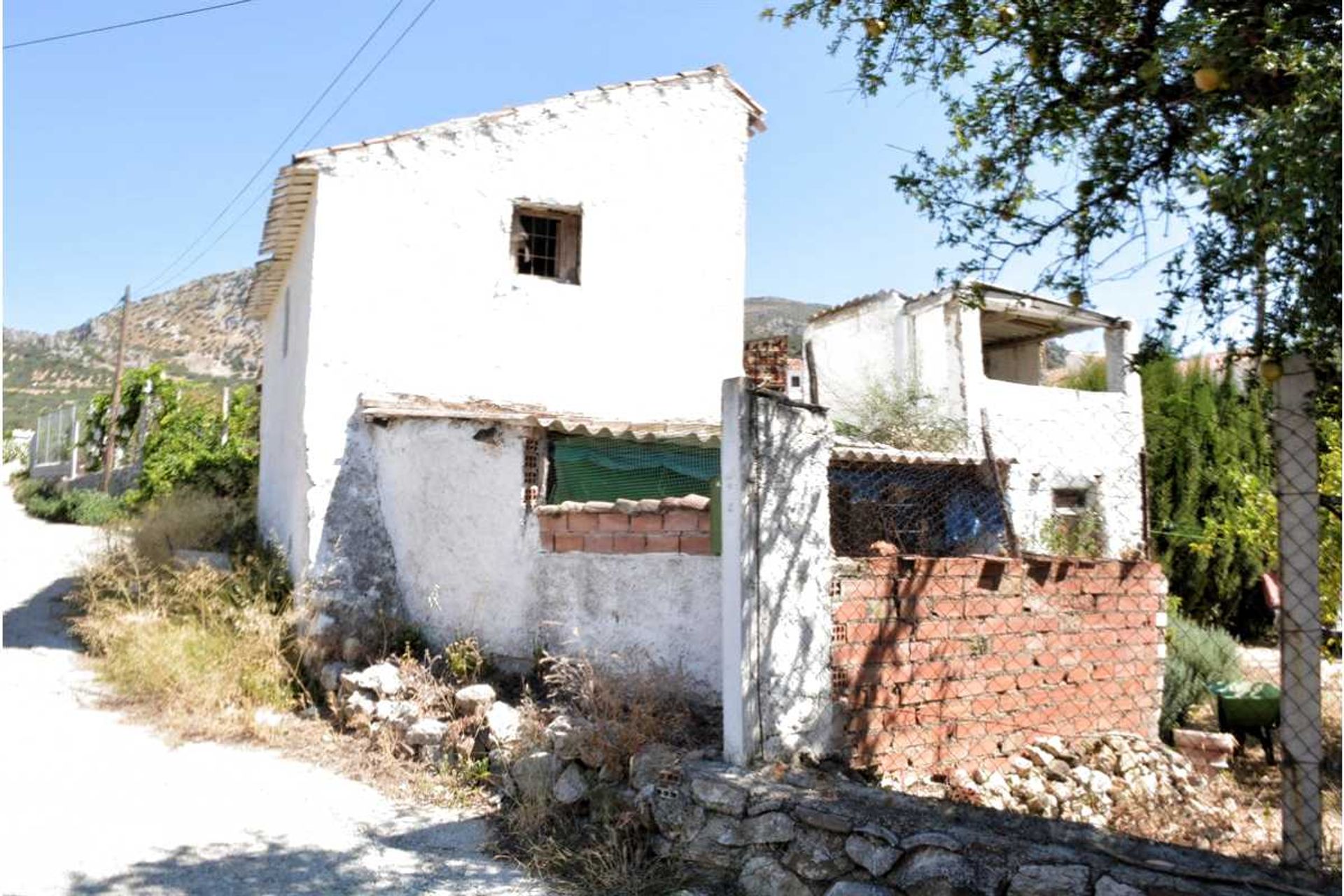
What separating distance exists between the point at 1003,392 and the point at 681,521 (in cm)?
949

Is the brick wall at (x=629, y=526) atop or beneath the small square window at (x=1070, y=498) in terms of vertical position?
beneath

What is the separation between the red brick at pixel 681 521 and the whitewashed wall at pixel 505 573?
19 cm

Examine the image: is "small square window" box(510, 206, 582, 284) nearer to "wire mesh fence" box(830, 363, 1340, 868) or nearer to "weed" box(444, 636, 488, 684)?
"wire mesh fence" box(830, 363, 1340, 868)

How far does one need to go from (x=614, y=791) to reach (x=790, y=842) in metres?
1.18

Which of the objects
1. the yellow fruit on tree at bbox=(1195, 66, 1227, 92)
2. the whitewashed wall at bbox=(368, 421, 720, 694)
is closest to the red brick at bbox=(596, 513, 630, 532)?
the whitewashed wall at bbox=(368, 421, 720, 694)

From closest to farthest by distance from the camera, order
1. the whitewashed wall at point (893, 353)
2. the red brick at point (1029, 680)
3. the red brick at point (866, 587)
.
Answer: the red brick at point (866, 587), the red brick at point (1029, 680), the whitewashed wall at point (893, 353)

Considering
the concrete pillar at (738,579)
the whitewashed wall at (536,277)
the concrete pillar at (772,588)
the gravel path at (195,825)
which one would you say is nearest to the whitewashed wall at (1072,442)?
the whitewashed wall at (536,277)

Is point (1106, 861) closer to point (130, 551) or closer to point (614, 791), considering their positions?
point (614, 791)

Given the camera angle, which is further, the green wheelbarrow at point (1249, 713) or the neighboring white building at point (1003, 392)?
the neighboring white building at point (1003, 392)

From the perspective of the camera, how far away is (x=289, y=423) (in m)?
10.8

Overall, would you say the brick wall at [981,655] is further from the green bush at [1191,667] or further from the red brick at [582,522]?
the green bush at [1191,667]

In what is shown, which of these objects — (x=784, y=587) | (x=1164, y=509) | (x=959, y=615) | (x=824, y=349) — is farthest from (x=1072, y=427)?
(x=784, y=587)

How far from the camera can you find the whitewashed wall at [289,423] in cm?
974

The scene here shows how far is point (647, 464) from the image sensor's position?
8.16 metres
